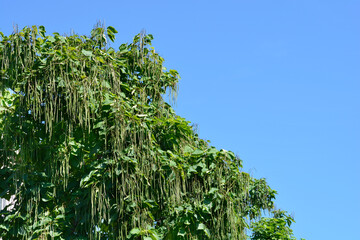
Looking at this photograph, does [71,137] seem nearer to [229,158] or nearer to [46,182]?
[46,182]

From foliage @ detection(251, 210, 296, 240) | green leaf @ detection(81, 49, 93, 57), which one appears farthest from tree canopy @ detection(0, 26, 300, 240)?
foliage @ detection(251, 210, 296, 240)

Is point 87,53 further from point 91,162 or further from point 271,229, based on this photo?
point 271,229

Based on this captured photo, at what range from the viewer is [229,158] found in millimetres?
8742

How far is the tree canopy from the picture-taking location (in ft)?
25.0

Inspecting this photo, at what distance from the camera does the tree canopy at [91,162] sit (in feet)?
25.0

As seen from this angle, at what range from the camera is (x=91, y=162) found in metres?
8.01

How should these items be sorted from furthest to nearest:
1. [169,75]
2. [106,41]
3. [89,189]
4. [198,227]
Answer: [169,75]
[106,41]
[198,227]
[89,189]

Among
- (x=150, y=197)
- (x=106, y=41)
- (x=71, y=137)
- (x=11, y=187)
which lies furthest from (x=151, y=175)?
(x=106, y=41)

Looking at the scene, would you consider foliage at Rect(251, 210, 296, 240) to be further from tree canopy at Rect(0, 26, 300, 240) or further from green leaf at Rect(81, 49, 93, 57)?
green leaf at Rect(81, 49, 93, 57)

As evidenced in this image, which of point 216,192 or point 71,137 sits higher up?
point 71,137

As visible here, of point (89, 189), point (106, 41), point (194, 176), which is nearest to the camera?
point (89, 189)

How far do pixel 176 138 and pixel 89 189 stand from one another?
197cm

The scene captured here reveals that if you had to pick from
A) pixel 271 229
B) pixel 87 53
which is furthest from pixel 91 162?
pixel 271 229

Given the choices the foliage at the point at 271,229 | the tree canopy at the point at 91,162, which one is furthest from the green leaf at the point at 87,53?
the foliage at the point at 271,229
